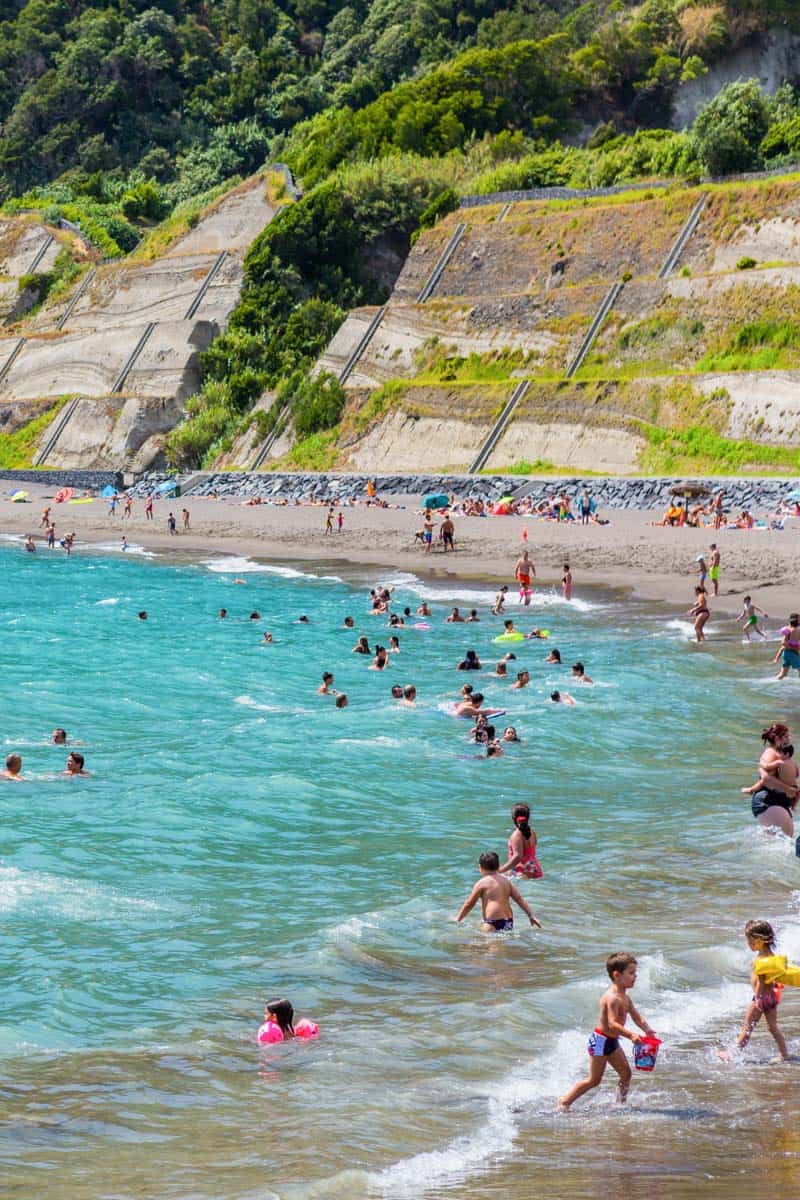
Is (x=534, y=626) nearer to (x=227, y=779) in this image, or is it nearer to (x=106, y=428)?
(x=227, y=779)

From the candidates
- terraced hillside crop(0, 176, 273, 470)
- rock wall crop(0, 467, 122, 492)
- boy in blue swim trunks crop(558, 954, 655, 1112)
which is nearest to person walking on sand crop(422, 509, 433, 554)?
rock wall crop(0, 467, 122, 492)

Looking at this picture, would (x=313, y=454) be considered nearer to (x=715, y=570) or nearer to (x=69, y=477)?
(x=69, y=477)

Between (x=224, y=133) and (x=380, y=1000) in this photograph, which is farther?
(x=224, y=133)

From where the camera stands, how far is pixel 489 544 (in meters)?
48.0

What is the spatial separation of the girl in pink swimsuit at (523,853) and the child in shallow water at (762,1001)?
16.0 feet

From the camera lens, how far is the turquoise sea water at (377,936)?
31.3 feet

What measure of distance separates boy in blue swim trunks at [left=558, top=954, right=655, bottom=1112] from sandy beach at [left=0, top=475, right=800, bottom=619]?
24744 mm

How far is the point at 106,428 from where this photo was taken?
77500 millimetres

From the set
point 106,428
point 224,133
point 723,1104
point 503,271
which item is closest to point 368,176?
point 503,271

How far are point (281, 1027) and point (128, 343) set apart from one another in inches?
2913

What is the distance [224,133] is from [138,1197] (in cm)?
11208

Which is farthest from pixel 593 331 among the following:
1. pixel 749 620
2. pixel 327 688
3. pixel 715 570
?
pixel 327 688

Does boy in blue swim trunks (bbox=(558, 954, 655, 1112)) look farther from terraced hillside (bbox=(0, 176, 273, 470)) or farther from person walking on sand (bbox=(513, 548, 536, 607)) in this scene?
terraced hillside (bbox=(0, 176, 273, 470))

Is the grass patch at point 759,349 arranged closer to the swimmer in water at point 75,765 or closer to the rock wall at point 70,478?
the rock wall at point 70,478
